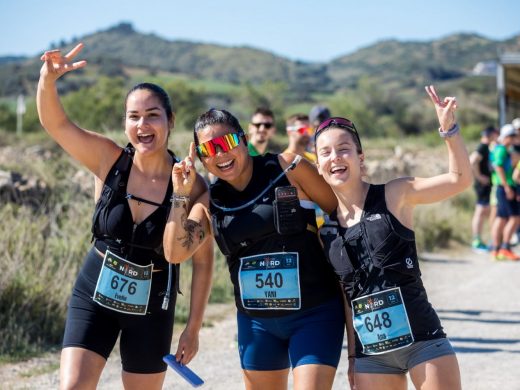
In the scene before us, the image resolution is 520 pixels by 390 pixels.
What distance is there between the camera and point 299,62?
481 ft

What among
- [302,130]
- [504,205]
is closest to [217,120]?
[302,130]

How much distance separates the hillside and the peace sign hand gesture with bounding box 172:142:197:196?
113833 mm

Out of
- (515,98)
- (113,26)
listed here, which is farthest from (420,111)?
(113,26)

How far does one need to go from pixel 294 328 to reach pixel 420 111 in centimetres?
6298

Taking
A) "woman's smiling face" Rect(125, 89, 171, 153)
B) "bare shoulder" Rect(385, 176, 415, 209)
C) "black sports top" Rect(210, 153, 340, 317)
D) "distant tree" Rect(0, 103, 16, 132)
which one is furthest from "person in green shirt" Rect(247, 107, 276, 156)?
"distant tree" Rect(0, 103, 16, 132)

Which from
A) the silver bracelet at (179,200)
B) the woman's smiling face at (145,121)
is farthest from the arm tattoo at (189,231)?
the woman's smiling face at (145,121)

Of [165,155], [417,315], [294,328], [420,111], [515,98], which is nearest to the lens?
[417,315]

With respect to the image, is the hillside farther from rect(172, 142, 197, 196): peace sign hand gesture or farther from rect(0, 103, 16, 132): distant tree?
rect(172, 142, 197, 196): peace sign hand gesture

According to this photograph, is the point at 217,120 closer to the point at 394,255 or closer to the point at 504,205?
the point at 394,255

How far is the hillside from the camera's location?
130 m

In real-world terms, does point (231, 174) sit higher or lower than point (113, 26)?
lower

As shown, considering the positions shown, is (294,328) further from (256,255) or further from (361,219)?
(361,219)

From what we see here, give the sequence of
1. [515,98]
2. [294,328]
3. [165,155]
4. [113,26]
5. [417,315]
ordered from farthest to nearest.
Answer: [113,26], [515,98], [165,155], [294,328], [417,315]

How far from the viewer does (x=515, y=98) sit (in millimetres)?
26250
